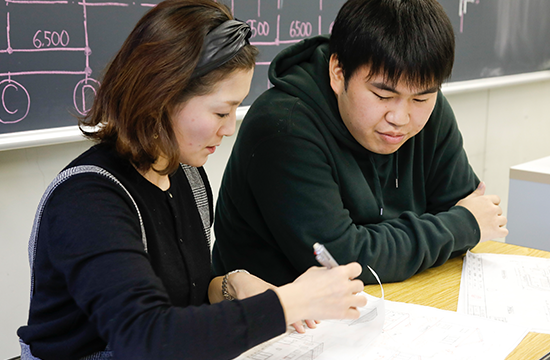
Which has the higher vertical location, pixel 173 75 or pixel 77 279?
pixel 173 75

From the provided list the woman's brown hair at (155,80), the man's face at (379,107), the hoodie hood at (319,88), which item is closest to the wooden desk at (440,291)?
the hoodie hood at (319,88)

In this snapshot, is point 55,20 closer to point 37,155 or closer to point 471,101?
point 37,155

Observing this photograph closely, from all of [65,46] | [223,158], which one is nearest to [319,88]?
[65,46]

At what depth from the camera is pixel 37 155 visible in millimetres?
1687

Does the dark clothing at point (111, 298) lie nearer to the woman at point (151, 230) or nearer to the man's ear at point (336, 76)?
the woman at point (151, 230)

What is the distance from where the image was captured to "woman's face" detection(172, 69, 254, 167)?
0.89m

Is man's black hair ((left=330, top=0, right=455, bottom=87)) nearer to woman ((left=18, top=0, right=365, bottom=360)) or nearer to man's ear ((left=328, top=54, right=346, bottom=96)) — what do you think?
man's ear ((left=328, top=54, right=346, bottom=96))

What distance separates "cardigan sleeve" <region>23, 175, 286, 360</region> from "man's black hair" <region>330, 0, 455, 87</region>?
648mm

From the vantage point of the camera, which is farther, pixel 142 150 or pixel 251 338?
pixel 142 150

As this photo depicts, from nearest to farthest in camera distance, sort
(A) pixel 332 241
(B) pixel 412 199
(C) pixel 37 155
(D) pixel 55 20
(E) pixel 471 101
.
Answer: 1. (A) pixel 332 241
2. (B) pixel 412 199
3. (D) pixel 55 20
4. (C) pixel 37 155
5. (E) pixel 471 101

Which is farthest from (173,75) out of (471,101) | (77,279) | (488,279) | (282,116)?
(471,101)

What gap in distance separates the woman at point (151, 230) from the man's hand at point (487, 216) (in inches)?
23.5

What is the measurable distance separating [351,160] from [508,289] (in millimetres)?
452

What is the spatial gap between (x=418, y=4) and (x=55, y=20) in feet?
3.30
